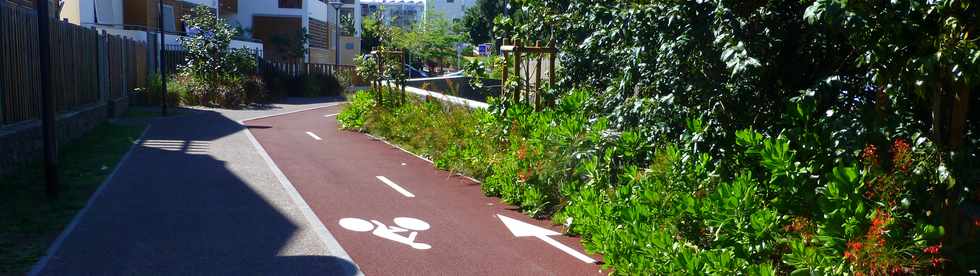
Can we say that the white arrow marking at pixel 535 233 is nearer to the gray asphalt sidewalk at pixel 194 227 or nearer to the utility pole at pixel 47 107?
A: the gray asphalt sidewalk at pixel 194 227

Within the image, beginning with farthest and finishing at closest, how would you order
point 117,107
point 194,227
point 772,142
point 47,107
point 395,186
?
1. point 117,107
2. point 395,186
3. point 47,107
4. point 194,227
5. point 772,142

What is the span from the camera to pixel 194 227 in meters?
8.64

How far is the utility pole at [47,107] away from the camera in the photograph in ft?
31.6

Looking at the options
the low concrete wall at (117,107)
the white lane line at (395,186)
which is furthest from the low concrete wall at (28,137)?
the white lane line at (395,186)

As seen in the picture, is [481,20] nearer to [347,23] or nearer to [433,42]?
[433,42]

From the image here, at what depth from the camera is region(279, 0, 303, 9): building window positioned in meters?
51.4

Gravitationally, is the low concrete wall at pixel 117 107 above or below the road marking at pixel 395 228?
above

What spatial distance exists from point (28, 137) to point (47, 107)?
2710 mm

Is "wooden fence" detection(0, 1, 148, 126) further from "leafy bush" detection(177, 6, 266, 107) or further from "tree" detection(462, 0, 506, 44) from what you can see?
"tree" detection(462, 0, 506, 44)

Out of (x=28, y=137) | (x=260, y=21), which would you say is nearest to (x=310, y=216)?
(x=28, y=137)

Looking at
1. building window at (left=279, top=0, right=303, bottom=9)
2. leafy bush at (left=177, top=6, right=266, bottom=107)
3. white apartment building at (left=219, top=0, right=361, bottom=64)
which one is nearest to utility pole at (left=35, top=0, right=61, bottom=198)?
leafy bush at (left=177, top=6, right=266, bottom=107)

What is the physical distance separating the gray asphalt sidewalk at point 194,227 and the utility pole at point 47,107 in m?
0.54

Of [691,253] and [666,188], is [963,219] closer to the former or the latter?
[691,253]

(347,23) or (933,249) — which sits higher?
(347,23)
